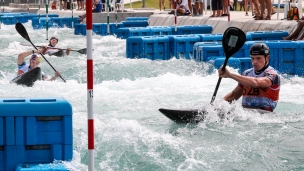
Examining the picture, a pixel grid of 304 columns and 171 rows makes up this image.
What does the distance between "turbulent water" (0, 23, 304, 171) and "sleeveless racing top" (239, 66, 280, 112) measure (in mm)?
117

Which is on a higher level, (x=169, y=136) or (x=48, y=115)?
(x=48, y=115)

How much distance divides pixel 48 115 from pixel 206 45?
330 inches

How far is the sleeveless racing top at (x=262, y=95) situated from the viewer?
26.7ft

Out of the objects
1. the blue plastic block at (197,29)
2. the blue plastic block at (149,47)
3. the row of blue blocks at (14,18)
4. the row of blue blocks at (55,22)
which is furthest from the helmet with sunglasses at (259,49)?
the row of blue blocks at (14,18)

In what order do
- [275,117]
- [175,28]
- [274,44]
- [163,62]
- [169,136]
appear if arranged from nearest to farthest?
1. [169,136]
2. [275,117]
3. [274,44]
4. [163,62]
5. [175,28]

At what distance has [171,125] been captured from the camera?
854cm

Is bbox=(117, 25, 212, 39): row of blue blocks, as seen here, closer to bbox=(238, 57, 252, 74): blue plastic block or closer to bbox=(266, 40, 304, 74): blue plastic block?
bbox=(266, 40, 304, 74): blue plastic block

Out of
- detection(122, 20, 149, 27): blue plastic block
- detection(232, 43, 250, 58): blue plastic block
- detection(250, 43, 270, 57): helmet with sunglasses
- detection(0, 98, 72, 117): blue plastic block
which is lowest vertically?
detection(232, 43, 250, 58): blue plastic block

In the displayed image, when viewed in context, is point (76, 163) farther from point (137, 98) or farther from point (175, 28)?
point (175, 28)

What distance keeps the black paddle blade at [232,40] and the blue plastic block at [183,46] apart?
25.6 ft

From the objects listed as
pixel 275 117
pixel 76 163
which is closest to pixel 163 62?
pixel 275 117

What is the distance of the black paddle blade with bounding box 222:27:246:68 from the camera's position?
25.6 ft

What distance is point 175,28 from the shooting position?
19125 millimetres

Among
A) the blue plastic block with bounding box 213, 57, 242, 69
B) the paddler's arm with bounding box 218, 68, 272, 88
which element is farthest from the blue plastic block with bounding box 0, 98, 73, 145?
the blue plastic block with bounding box 213, 57, 242, 69
